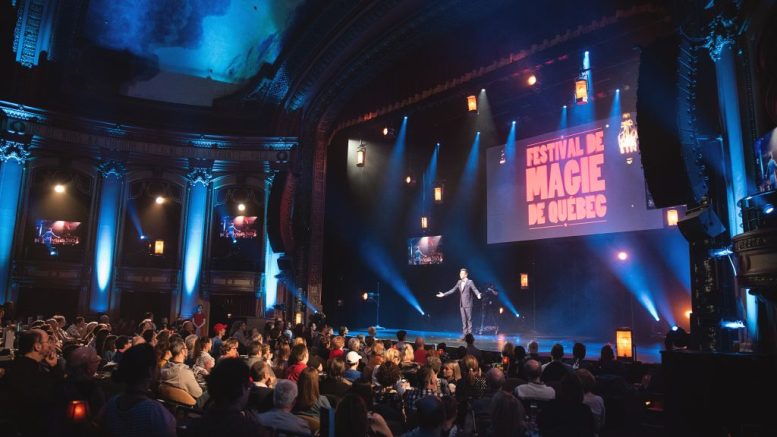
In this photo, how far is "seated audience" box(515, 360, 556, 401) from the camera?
5.78m

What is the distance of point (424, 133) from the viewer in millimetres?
23281

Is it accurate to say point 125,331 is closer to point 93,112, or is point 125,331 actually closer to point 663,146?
point 93,112

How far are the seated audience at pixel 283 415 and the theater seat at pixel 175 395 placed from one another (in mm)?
2083

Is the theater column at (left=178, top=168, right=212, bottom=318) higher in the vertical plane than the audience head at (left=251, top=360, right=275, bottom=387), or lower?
higher

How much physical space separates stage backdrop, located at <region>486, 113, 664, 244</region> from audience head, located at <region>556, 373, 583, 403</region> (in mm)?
12736

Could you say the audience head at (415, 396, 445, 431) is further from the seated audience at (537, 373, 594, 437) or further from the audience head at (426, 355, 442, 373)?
the audience head at (426, 355, 442, 373)

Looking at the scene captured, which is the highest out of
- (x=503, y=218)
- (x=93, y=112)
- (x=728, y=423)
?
(x=93, y=112)

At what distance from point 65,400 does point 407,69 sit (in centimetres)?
1677

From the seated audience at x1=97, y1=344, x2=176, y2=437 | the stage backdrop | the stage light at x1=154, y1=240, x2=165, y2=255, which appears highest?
the stage backdrop

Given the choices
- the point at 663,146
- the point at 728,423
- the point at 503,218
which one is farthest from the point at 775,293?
the point at 503,218

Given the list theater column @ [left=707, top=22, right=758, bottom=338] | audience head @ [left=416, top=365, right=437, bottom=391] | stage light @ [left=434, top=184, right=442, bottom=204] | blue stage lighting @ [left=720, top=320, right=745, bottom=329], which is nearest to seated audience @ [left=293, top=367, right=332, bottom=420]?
audience head @ [left=416, top=365, right=437, bottom=391]

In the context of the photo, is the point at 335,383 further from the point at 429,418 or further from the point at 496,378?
the point at 429,418

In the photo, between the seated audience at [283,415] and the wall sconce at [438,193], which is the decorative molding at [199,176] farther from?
the seated audience at [283,415]

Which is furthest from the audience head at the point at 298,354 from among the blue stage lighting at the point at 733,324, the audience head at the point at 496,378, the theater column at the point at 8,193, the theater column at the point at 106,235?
the theater column at the point at 8,193
